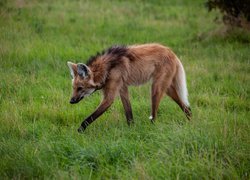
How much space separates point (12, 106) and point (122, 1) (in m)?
11.6

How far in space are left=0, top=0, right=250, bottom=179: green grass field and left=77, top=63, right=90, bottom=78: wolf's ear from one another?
64 cm

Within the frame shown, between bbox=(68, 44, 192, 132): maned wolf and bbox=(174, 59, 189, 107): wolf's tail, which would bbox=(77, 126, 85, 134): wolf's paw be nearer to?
bbox=(68, 44, 192, 132): maned wolf

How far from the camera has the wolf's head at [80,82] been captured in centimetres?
525

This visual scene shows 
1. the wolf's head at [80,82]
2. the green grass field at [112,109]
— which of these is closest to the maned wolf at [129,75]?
the wolf's head at [80,82]

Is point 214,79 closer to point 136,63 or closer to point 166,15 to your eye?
point 136,63

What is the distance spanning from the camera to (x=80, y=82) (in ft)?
17.3

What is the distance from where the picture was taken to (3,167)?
383 centimetres

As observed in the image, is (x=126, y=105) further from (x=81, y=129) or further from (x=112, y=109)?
(x=81, y=129)

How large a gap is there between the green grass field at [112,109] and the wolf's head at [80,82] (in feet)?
1.27

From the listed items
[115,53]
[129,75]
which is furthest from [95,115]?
[115,53]

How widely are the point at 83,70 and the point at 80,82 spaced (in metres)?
0.17

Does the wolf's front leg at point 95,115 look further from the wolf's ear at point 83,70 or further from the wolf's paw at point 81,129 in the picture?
the wolf's ear at point 83,70

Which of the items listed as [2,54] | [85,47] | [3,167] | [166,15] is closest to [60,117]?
[3,167]

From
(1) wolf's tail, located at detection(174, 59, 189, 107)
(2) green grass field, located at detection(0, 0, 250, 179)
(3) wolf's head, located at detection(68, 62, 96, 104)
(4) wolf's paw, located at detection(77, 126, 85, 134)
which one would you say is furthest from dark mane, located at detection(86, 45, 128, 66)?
(4) wolf's paw, located at detection(77, 126, 85, 134)
